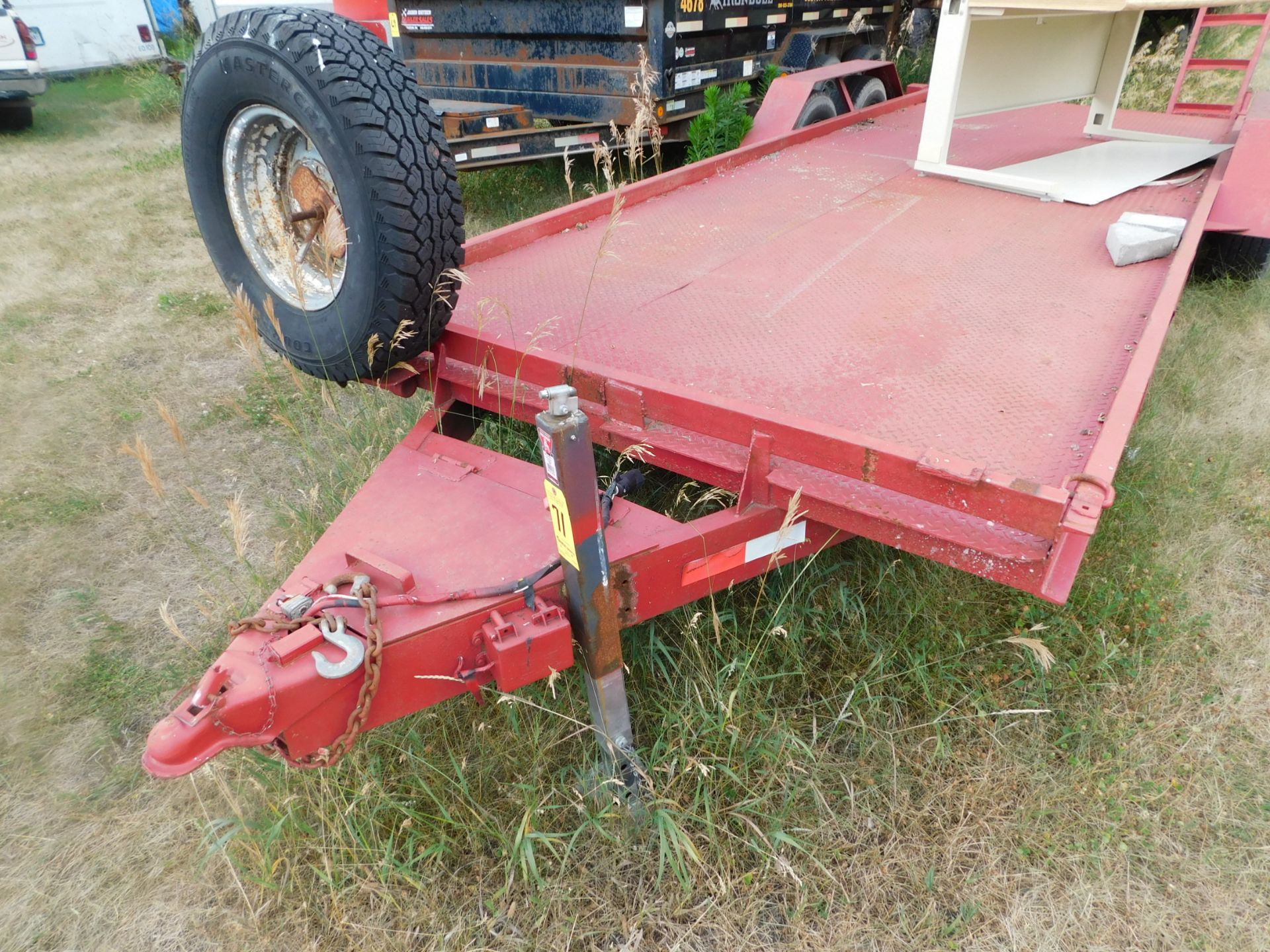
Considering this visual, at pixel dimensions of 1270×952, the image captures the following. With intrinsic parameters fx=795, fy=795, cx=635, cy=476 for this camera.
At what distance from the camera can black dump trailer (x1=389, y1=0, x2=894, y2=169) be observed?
5086 millimetres

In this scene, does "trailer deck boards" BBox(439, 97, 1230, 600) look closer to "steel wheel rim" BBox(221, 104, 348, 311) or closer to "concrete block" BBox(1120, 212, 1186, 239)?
"concrete block" BBox(1120, 212, 1186, 239)

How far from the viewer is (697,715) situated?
6.97ft

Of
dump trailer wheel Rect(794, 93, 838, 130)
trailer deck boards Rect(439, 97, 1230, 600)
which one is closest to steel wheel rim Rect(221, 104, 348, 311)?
trailer deck boards Rect(439, 97, 1230, 600)

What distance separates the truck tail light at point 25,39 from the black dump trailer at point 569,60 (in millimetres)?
5584

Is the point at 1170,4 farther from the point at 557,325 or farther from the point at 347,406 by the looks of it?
the point at 347,406

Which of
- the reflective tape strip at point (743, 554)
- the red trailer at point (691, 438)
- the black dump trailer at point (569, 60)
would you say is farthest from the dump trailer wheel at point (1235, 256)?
the reflective tape strip at point (743, 554)

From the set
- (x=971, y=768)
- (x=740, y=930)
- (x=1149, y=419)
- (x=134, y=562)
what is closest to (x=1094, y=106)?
(x=1149, y=419)

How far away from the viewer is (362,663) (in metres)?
1.47

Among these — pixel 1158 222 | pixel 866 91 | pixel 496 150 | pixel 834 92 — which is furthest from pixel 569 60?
pixel 1158 222

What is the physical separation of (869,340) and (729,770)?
1329mm

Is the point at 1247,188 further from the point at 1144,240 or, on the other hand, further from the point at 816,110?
the point at 816,110

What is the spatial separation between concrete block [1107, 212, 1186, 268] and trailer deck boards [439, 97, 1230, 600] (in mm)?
51

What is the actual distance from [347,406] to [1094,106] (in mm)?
4907

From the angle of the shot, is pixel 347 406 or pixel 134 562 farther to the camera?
pixel 347 406
